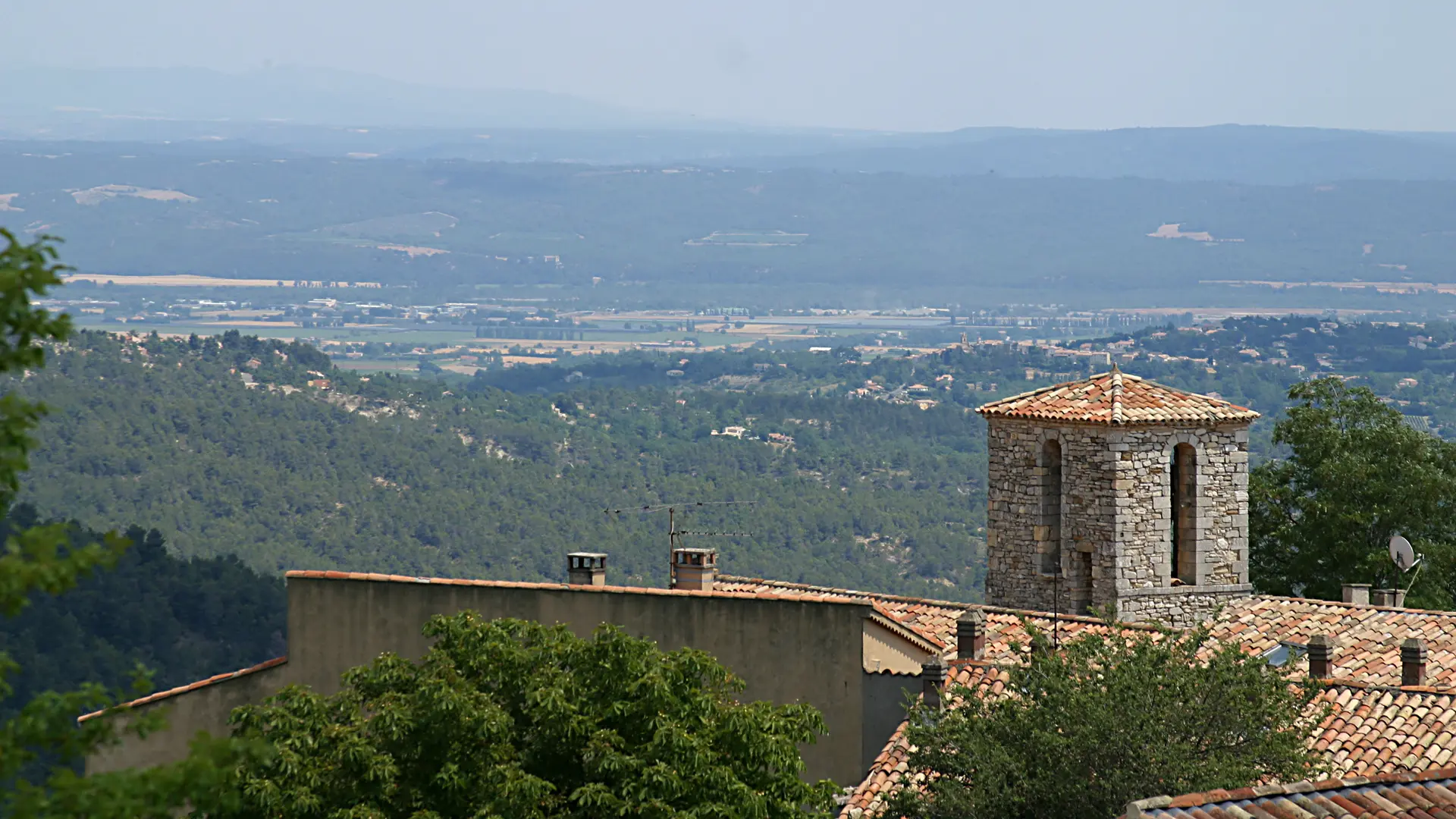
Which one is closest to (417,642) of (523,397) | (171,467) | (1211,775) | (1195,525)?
(1211,775)

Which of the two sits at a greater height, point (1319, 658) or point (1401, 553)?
point (1319, 658)

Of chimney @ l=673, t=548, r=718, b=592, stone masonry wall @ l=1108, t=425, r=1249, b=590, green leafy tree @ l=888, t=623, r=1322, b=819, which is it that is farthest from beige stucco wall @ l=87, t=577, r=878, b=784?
stone masonry wall @ l=1108, t=425, r=1249, b=590

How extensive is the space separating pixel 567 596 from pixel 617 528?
86944 millimetres

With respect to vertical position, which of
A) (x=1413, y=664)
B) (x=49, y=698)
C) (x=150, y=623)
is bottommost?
(x=150, y=623)

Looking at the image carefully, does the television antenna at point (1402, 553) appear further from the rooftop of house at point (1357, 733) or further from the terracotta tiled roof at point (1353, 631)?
the rooftop of house at point (1357, 733)

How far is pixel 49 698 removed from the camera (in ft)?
26.9

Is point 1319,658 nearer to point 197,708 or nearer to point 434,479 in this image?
point 197,708

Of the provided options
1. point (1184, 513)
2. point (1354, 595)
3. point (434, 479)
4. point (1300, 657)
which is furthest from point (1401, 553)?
point (434, 479)

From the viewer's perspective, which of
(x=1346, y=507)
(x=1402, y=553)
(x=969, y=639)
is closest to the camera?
(x=969, y=639)

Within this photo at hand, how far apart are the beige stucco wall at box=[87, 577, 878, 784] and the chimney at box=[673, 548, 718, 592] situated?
120 inches

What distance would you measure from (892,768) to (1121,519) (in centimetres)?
799

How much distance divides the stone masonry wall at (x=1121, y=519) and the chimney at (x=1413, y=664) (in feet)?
14.3

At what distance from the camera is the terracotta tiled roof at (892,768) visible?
17750 mm

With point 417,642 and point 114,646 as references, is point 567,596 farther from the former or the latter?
point 114,646
